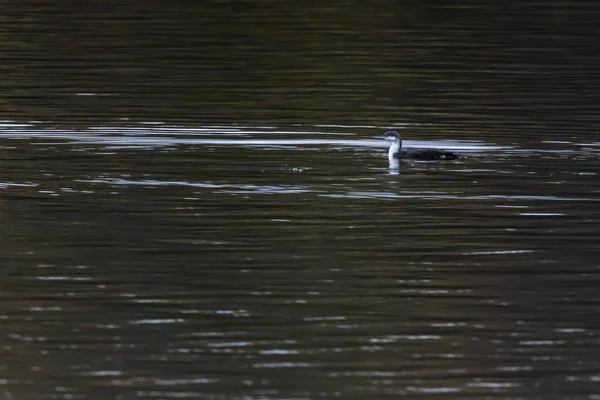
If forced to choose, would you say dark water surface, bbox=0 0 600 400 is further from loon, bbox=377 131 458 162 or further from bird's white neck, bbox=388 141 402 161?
bird's white neck, bbox=388 141 402 161

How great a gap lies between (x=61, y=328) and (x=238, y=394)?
2.36 m

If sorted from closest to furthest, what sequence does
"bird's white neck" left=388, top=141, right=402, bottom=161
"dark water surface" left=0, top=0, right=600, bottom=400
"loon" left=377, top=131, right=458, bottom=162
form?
"dark water surface" left=0, top=0, right=600, bottom=400 < "loon" left=377, top=131, right=458, bottom=162 < "bird's white neck" left=388, top=141, right=402, bottom=161

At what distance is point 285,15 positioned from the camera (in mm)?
41781

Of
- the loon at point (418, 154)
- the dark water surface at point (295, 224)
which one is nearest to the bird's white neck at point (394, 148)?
the loon at point (418, 154)

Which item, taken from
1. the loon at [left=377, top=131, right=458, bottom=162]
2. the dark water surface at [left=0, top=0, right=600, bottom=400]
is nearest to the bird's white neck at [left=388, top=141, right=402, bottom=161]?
the loon at [left=377, top=131, right=458, bottom=162]

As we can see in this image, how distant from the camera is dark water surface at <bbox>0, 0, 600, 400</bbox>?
11703mm

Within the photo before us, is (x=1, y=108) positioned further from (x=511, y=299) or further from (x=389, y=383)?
(x=389, y=383)

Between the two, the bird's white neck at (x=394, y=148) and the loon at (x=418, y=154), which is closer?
the loon at (x=418, y=154)

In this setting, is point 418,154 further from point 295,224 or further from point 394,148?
point 295,224

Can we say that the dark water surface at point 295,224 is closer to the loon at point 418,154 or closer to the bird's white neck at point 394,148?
the loon at point 418,154

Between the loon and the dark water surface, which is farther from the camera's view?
the loon

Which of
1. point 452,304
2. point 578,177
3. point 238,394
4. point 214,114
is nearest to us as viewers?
point 238,394

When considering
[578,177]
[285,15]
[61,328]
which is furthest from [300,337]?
[285,15]

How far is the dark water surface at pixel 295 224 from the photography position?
11.7 m
